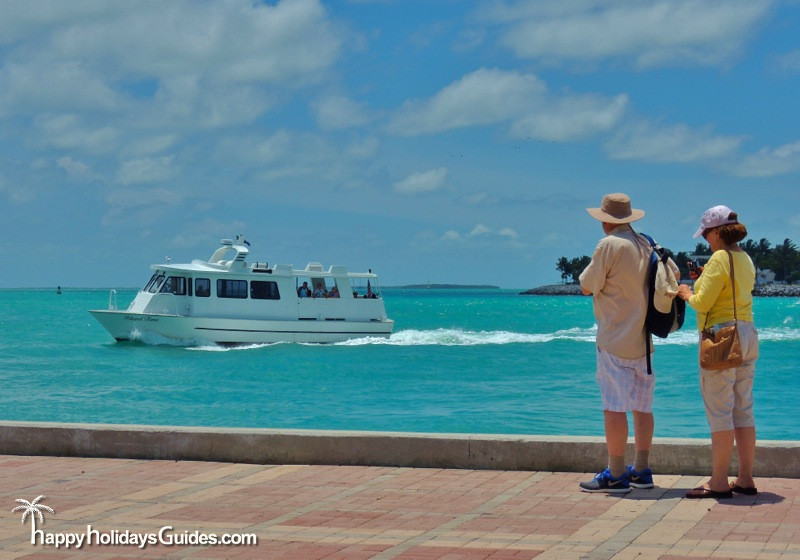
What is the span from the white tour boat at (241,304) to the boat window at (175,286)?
3cm

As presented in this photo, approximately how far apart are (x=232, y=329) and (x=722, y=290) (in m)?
31.8

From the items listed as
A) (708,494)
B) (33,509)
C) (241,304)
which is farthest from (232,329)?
(708,494)

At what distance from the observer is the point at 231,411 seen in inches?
992

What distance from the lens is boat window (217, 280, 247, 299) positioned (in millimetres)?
36906

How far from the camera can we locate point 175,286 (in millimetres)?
36938

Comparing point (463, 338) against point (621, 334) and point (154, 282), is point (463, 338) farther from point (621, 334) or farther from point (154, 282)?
point (621, 334)

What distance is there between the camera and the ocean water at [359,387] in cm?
2322

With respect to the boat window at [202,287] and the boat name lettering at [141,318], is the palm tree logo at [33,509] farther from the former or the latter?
the boat name lettering at [141,318]

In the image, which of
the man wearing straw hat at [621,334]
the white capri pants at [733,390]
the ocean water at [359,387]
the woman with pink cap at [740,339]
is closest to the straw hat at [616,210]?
the man wearing straw hat at [621,334]

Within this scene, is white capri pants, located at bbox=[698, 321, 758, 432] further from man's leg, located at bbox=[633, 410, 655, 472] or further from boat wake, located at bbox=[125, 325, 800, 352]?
boat wake, located at bbox=[125, 325, 800, 352]

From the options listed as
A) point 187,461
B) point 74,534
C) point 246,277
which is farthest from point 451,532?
point 246,277

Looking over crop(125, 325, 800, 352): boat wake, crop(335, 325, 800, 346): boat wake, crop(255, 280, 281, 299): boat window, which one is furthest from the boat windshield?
crop(335, 325, 800, 346): boat wake

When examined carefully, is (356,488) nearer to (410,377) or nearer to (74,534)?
(74,534)

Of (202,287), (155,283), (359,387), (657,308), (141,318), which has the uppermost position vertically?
(155,283)
